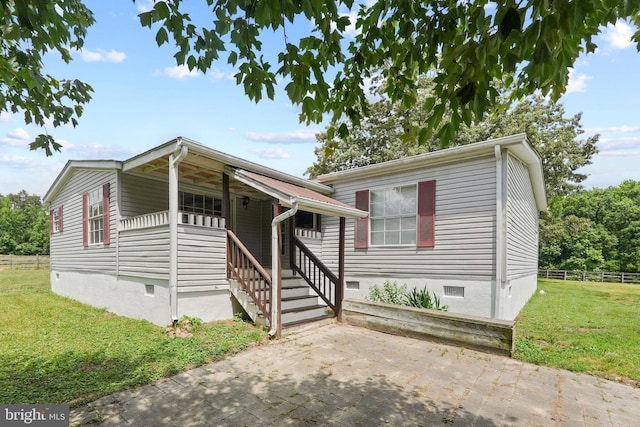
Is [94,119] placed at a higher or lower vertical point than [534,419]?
higher

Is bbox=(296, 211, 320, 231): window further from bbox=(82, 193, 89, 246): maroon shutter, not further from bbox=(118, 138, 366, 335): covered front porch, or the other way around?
bbox=(82, 193, 89, 246): maroon shutter

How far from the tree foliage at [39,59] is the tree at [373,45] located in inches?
0.6

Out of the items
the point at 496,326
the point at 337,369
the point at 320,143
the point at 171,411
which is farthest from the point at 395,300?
the point at 320,143

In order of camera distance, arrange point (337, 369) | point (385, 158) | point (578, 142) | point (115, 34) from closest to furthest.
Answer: point (115, 34), point (337, 369), point (578, 142), point (385, 158)

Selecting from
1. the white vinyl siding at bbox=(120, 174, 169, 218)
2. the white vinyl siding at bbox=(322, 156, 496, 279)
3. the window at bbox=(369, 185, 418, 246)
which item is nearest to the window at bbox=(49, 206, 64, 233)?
the white vinyl siding at bbox=(120, 174, 169, 218)

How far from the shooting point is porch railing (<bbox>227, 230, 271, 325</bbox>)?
5.99 metres

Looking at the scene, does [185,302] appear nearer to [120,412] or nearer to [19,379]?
[19,379]

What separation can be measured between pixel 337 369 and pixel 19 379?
12.5ft

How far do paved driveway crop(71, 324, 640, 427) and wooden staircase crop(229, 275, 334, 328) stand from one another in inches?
49.7

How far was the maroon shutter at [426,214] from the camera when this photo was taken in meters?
7.72

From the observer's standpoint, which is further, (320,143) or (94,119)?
(320,143)

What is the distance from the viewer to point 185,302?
6113mm

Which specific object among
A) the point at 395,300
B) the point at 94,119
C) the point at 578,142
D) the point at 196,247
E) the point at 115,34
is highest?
the point at 578,142

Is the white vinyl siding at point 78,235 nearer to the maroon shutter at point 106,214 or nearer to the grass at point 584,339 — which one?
the maroon shutter at point 106,214
